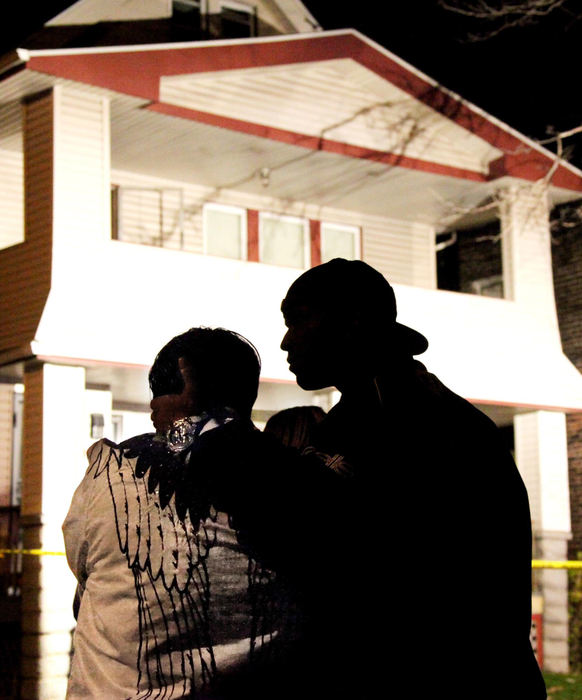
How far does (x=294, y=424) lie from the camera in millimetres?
3152

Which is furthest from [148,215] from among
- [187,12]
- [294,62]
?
[187,12]

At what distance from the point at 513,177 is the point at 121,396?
6.27m

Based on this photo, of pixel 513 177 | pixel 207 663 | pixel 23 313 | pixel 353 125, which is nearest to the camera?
pixel 207 663

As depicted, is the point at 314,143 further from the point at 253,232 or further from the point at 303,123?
the point at 253,232

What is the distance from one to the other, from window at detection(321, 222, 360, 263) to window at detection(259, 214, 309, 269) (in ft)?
1.25

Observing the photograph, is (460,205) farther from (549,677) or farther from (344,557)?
(344,557)

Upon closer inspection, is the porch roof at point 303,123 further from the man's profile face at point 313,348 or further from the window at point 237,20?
the man's profile face at point 313,348

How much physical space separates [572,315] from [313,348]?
16663 millimetres

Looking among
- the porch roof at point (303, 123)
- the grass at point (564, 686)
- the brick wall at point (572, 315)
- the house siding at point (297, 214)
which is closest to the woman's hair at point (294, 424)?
the porch roof at point (303, 123)

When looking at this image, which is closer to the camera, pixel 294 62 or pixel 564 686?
pixel 564 686

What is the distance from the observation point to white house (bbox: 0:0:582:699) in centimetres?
1202

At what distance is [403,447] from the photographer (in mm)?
2111

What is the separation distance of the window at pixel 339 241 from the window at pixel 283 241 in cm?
38

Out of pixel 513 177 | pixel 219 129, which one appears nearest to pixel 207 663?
pixel 219 129
